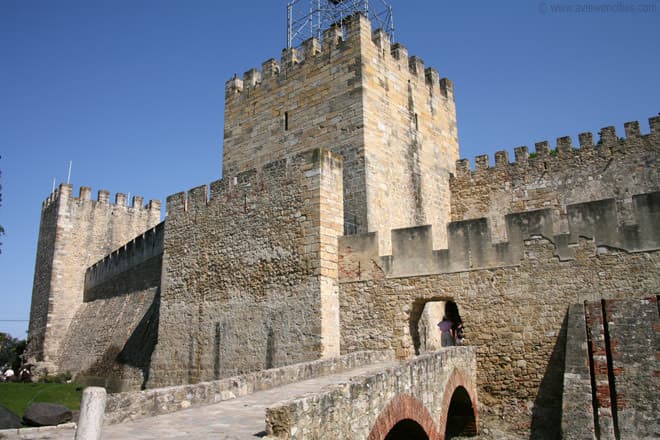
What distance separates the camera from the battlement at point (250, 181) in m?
12.5

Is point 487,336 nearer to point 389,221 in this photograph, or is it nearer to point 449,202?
point 389,221

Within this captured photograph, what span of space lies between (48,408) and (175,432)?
7068 mm

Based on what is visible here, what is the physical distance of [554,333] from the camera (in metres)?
10.1

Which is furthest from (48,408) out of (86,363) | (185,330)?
(86,363)

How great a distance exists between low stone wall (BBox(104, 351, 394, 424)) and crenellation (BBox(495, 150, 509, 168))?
33.6 ft

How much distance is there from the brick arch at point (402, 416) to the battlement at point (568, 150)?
35.5 feet

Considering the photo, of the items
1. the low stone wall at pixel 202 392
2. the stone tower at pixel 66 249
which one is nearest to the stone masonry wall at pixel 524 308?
the low stone wall at pixel 202 392

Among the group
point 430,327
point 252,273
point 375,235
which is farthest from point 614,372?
point 252,273

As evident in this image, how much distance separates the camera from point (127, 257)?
2420cm

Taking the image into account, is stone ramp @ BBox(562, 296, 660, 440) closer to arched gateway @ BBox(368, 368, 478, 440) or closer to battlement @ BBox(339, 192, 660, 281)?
battlement @ BBox(339, 192, 660, 281)

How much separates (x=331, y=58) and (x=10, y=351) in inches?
1332

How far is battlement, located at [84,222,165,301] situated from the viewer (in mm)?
21450

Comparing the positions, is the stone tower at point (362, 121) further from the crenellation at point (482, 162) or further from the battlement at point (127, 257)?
the battlement at point (127, 257)

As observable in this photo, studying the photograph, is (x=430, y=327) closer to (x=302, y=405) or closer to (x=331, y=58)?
(x=331, y=58)
